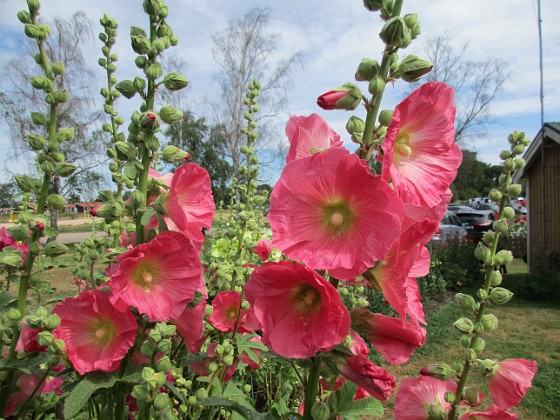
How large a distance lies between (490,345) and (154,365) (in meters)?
7.35

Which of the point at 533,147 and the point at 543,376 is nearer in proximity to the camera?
the point at 543,376

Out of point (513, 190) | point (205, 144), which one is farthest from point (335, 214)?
point (205, 144)

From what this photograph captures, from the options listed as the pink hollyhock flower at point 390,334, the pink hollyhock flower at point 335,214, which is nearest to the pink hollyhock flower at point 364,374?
the pink hollyhock flower at point 390,334

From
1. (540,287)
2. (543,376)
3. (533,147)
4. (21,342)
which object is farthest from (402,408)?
(533,147)

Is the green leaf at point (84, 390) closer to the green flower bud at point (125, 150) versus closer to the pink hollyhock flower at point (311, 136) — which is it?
the green flower bud at point (125, 150)

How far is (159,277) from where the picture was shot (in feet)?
3.46

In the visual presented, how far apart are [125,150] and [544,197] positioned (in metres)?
11.4

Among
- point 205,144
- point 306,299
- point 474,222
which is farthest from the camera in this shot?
point 205,144

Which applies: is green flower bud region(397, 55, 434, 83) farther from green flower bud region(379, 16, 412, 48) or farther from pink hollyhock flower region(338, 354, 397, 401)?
pink hollyhock flower region(338, 354, 397, 401)

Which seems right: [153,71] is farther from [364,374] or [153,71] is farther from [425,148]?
[364,374]

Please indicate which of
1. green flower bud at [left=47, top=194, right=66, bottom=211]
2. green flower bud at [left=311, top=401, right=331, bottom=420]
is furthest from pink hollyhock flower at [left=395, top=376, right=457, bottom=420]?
green flower bud at [left=47, top=194, right=66, bottom=211]

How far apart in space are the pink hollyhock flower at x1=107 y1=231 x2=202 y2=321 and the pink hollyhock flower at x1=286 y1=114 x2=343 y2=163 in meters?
0.35

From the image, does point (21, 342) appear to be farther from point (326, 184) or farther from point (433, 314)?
point (433, 314)

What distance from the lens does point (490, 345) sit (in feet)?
22.8
